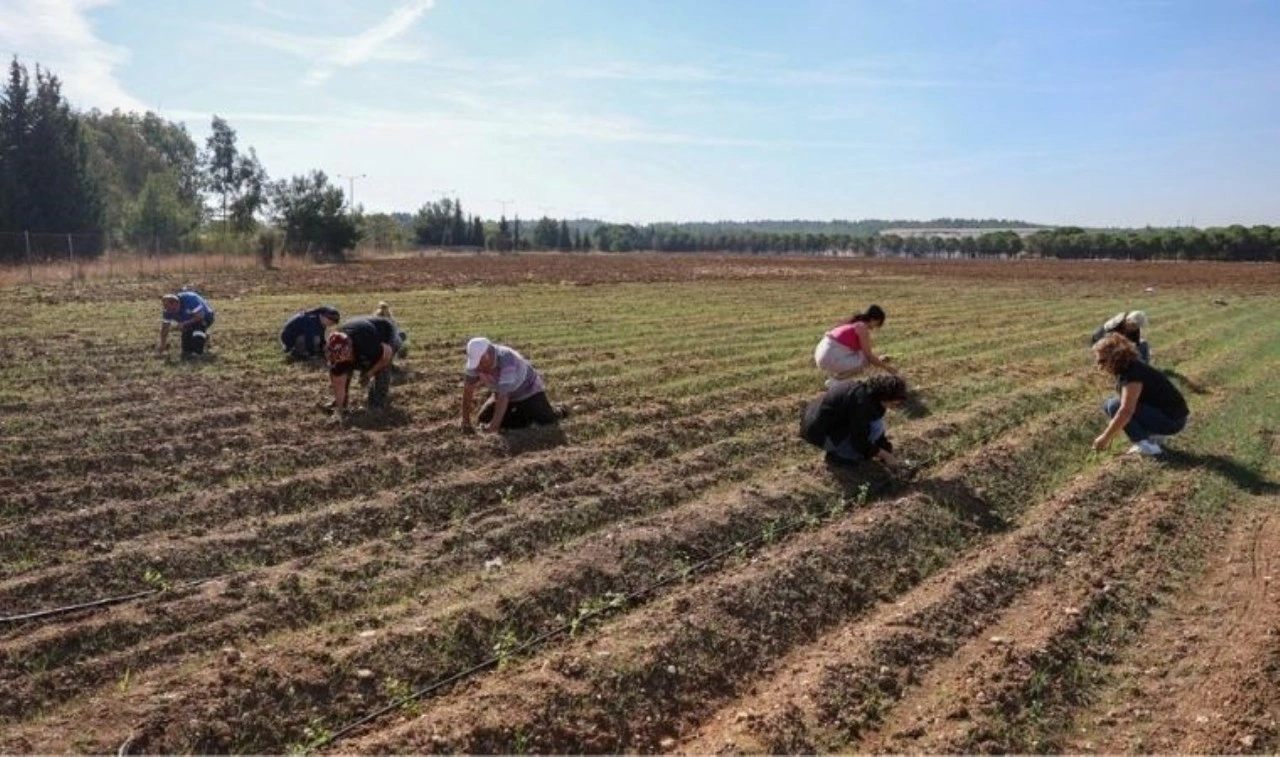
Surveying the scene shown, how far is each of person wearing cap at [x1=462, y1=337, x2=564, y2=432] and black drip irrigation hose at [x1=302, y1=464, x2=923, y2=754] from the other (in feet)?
11.4

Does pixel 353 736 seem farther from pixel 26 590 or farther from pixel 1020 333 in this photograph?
pixel 1020 333

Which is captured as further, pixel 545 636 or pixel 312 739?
pixel 545 636

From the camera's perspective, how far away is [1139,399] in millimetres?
9211

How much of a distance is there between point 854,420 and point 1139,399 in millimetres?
3061

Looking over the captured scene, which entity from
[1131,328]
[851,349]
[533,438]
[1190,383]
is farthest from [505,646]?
[1190,383]

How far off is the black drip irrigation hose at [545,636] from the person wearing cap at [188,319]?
10109 millimetres

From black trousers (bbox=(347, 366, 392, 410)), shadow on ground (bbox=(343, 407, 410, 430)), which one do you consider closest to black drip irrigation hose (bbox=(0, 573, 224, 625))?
shadow on ground (bbox=(343, 407, 410, 430))

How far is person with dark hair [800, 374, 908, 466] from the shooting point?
796 centimetres

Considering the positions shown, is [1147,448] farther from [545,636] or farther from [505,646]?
[505,646]

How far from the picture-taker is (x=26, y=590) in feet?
18.6

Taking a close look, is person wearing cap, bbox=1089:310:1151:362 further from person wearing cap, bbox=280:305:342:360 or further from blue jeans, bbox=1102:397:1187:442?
person wearing cap, bbox=280:305:342:360

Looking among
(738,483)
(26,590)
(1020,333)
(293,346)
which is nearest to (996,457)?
(738,483)

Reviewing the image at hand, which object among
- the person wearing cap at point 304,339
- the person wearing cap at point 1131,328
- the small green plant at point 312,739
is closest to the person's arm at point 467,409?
the person wearing cap at point 304,339

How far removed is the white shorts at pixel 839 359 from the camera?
10.9 metres
